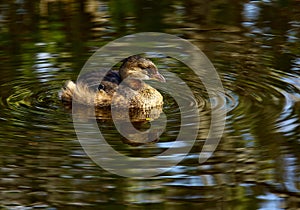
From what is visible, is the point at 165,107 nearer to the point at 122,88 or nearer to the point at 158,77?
the point at 158,77

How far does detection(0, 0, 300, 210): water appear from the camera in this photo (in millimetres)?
6414

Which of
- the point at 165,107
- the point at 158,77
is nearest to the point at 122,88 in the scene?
the point at 158,77

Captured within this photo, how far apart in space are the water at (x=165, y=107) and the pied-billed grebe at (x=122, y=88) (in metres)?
0.21

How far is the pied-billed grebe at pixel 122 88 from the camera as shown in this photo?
8844mm

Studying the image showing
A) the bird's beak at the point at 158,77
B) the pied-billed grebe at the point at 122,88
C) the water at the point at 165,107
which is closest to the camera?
the water at the point at 165,107

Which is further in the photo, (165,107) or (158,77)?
(158,77)

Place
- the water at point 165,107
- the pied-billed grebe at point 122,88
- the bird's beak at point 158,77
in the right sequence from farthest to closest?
the bird's beak at point 158,77
the pied-billed grebe at point 122,88
the water at point 165,107

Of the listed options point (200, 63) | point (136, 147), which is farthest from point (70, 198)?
point (200, 63)

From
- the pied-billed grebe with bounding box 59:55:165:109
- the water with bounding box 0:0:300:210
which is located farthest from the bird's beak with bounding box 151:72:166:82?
the water with bounding box 0:0:300:210

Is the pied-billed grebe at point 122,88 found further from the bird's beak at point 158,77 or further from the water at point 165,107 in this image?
the water at point 165,107

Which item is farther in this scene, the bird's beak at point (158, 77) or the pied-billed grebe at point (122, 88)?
the bird's beak at point (158, 77)

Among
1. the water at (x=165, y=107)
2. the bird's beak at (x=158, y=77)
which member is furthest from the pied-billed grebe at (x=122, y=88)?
the water at (x=165, y=107)

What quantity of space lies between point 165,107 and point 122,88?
2.27 feet

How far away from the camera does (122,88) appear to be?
30.0 feet
